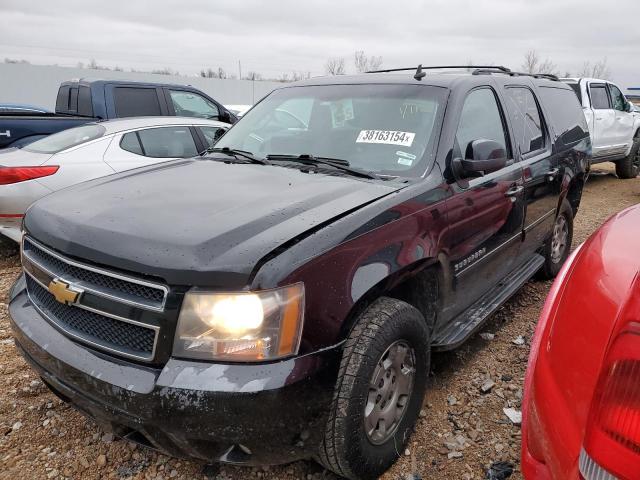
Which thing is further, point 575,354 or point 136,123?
point 136,123

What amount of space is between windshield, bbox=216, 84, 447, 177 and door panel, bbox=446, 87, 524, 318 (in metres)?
0.24

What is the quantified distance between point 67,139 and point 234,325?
4.36 meters

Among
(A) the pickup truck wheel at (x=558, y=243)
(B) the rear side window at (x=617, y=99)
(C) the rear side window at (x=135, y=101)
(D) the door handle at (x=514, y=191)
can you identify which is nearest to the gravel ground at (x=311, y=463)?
(D) the door handle at (x=514, y=191)

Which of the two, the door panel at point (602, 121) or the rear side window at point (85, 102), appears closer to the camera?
the rear side window at point (85, 102)

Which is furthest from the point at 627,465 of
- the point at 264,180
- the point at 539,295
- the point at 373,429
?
the point at 539,295

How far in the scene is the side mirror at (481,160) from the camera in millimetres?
2684

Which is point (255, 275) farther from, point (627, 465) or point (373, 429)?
point (627, 465)

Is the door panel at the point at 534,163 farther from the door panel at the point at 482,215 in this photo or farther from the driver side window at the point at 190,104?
the driver side window at the point at 190,104

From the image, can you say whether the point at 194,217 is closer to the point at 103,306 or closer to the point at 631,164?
the point at 103,306

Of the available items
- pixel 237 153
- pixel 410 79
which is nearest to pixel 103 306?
pixel 237 153

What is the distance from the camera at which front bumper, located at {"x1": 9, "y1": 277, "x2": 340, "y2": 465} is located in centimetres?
168

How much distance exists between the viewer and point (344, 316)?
1.90m

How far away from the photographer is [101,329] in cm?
192

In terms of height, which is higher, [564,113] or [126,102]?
[564,113]
